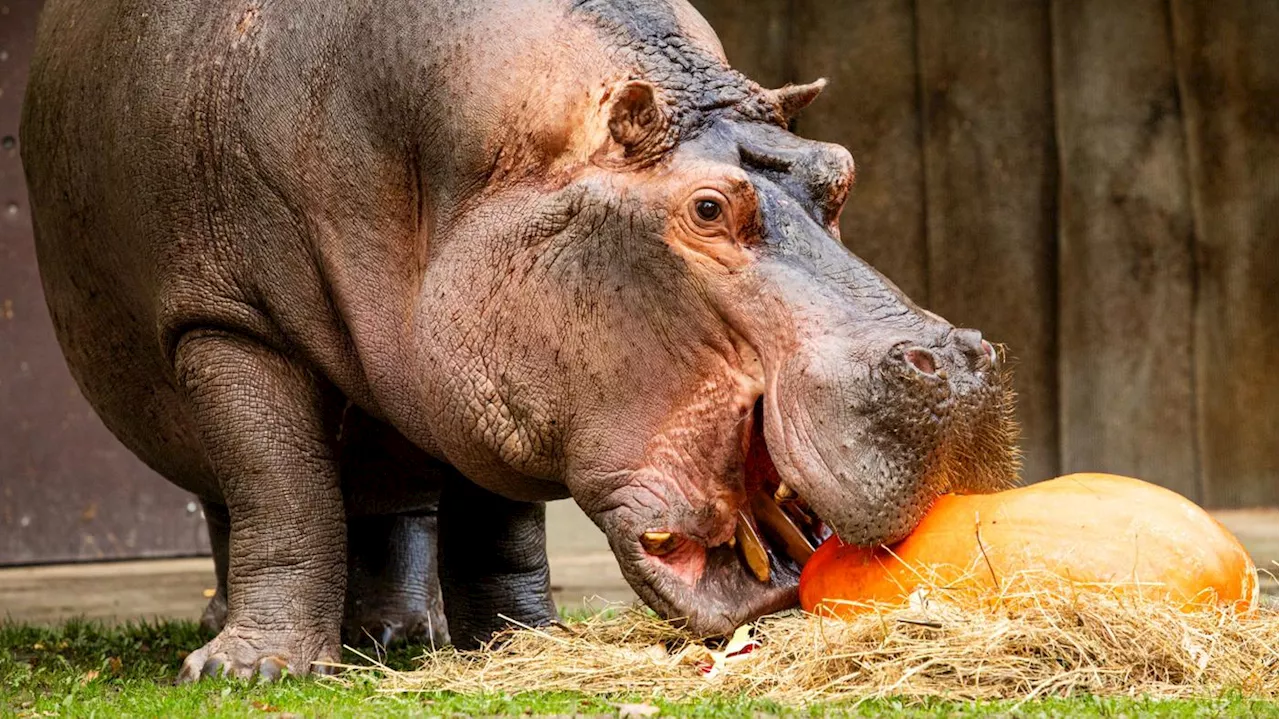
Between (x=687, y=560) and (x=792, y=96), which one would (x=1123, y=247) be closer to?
(x=792, y=96)

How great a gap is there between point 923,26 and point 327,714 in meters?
5.20

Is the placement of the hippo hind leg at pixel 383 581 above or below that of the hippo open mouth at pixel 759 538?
below

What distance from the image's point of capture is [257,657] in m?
3.81

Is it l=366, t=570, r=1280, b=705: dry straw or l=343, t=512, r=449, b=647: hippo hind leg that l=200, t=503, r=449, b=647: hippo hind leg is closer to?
l=343, t=512, r=449, b=647: hippo hind leg

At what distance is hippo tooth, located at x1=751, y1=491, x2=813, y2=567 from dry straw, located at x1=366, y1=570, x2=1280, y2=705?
0.85ft

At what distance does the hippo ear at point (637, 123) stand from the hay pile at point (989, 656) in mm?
994

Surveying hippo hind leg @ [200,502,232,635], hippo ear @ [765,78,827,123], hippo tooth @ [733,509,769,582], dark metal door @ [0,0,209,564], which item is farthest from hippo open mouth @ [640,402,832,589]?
Result: dark metal door @ [0,0,209,564]

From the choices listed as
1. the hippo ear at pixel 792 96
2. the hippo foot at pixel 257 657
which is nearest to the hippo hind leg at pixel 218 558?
the hippo foot at pixel 257 657

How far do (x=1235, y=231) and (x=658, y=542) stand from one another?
4.79 meters

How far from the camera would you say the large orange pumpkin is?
3316mm

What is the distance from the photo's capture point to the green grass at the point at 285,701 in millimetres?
2953

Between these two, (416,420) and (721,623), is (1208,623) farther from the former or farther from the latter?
(416,420)

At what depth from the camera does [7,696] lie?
12.7ft

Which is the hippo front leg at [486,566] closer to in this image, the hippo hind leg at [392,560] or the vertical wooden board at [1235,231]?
the hippo hind leg at [392,560]
